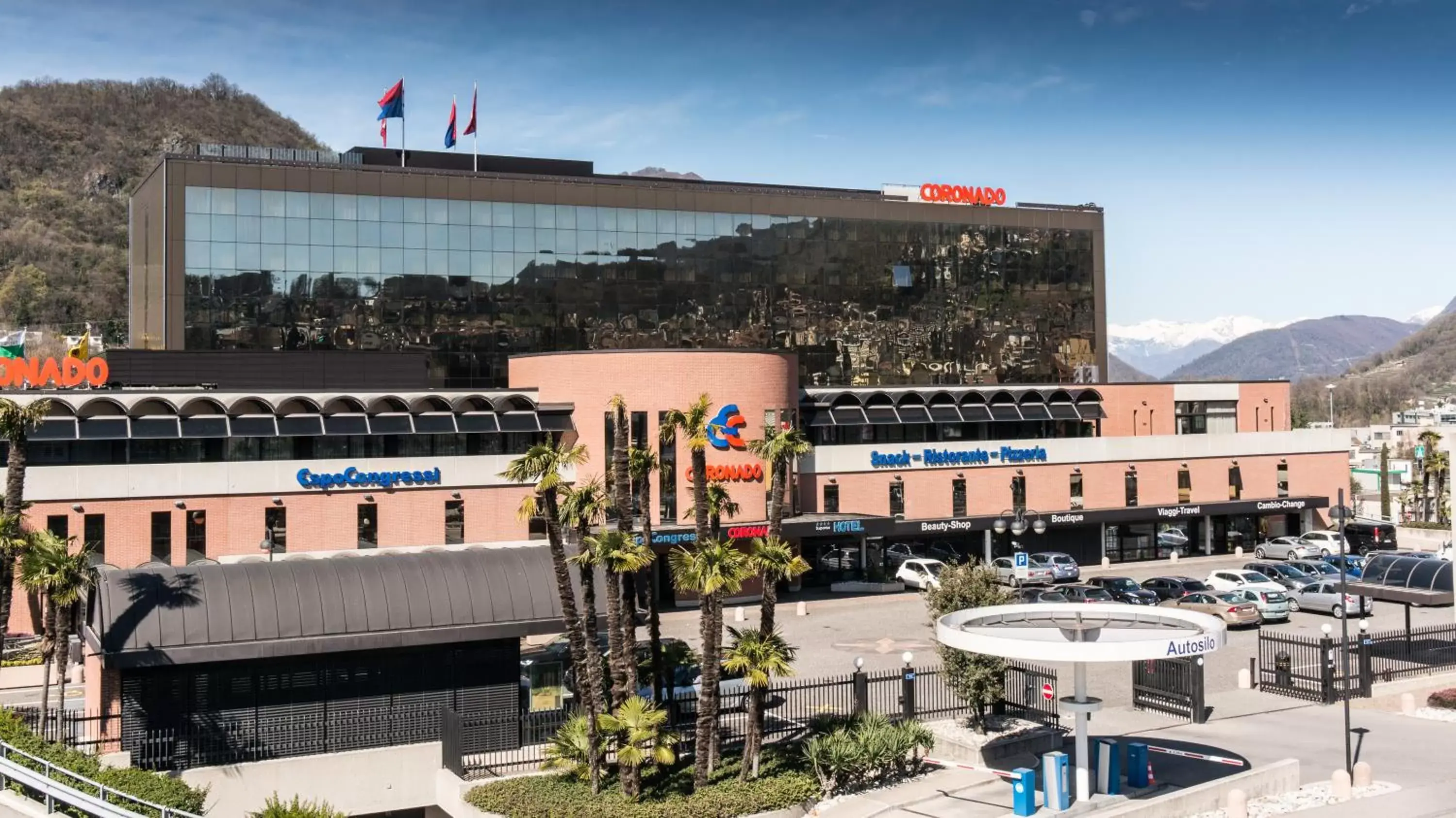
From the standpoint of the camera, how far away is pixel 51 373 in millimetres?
54094

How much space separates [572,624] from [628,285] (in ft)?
153

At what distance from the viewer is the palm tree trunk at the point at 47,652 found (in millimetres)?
29016

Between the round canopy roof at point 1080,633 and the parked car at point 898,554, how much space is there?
34773 millimetres

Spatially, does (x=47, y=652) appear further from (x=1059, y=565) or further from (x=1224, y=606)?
(x=1059, y=565)

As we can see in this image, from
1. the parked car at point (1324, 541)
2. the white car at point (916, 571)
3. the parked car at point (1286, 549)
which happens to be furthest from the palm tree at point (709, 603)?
the parked car at point (1324, 541)

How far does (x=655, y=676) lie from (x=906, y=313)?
2110 inches

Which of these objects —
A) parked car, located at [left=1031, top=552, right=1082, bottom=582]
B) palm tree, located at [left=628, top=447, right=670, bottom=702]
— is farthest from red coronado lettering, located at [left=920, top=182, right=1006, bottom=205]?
palm tree, located at [left=628, top=447, right=670, bottom=702]

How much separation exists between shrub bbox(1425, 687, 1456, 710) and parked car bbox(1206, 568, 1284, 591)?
15.7 meters

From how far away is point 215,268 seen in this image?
211 feet

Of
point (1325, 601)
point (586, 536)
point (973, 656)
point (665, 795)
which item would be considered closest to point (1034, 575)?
point (1325, 601)

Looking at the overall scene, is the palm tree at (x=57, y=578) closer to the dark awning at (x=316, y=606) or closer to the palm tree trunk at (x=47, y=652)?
the palm tree trunk at (x=47, y=652)

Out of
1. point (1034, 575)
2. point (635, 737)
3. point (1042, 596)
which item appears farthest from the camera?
point (1034, 575)

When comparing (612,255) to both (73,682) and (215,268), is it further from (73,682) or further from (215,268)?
(73,682)

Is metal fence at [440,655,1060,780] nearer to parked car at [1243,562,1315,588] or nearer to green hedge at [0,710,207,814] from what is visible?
green hedge at [0,710,207,814]
